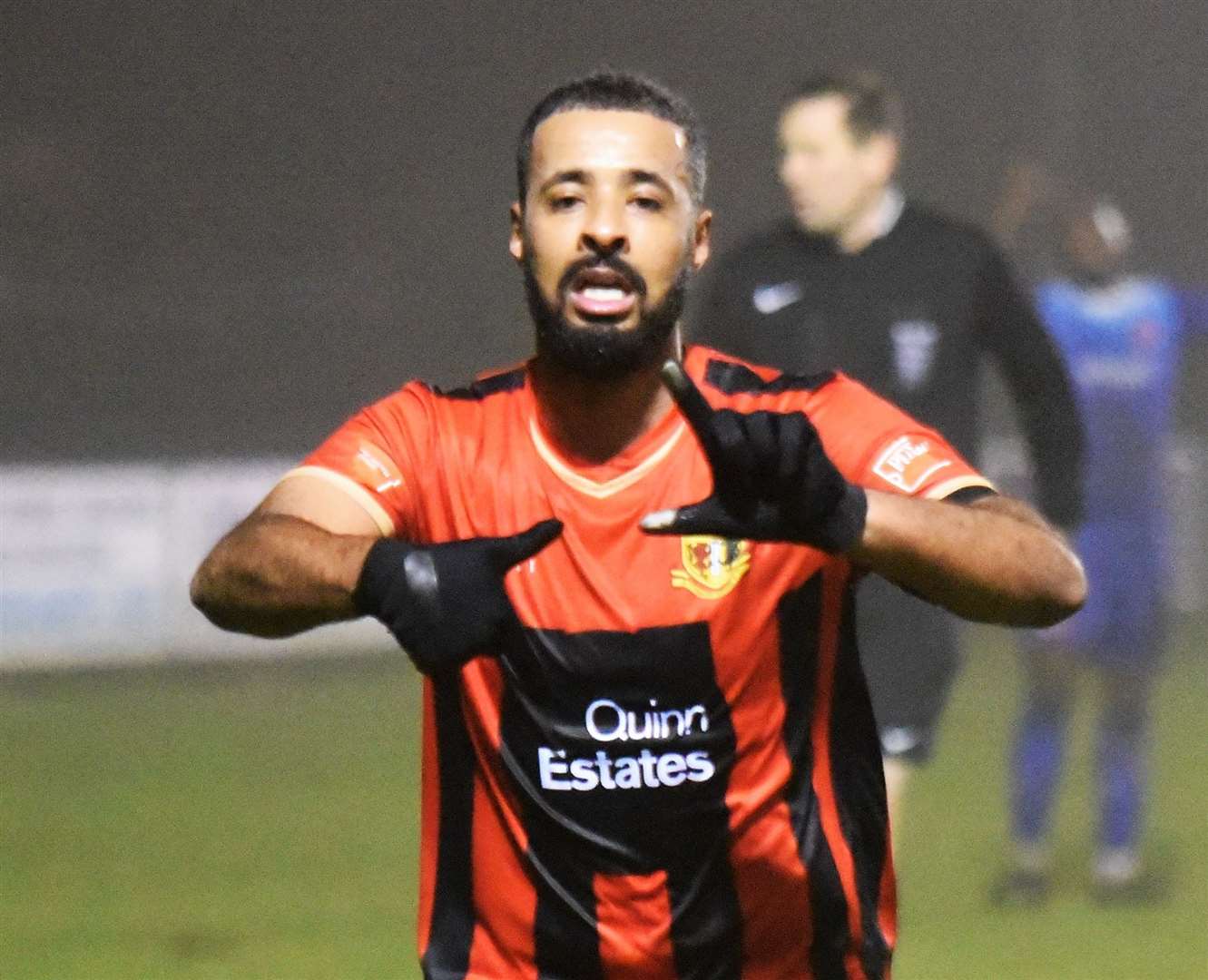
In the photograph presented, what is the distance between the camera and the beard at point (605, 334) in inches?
93.2

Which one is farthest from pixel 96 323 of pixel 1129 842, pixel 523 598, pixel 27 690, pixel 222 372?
pixel 523 598

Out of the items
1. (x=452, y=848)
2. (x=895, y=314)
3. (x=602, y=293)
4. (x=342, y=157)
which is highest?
(x=342, y=157)

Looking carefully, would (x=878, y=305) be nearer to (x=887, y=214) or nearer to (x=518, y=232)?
(x=887, y=214)

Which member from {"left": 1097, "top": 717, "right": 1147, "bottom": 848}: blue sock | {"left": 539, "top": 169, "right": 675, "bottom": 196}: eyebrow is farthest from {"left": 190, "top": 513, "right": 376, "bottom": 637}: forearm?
{"left": 1097, "top": 717, "right": 1147, "bottom": 848}: blue sock

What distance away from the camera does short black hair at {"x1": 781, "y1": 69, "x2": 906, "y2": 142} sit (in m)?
4.58

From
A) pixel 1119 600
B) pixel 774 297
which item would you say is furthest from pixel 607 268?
pixel 1119 600

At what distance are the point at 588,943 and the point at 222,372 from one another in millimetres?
10782

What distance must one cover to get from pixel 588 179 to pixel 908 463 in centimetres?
46

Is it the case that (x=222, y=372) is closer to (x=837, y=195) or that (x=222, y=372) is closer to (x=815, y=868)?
(x=837, y=195)

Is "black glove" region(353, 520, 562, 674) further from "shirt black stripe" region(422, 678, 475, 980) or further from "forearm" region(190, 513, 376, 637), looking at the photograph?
"shirt black stripe" region(422, 678, 475, 980)

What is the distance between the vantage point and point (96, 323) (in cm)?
1259

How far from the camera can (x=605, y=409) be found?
8.09 ft

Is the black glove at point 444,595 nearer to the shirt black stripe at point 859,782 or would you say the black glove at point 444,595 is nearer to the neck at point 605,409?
the neck at point 605,409

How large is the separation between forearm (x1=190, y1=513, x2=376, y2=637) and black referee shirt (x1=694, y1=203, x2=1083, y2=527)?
2.41 m
